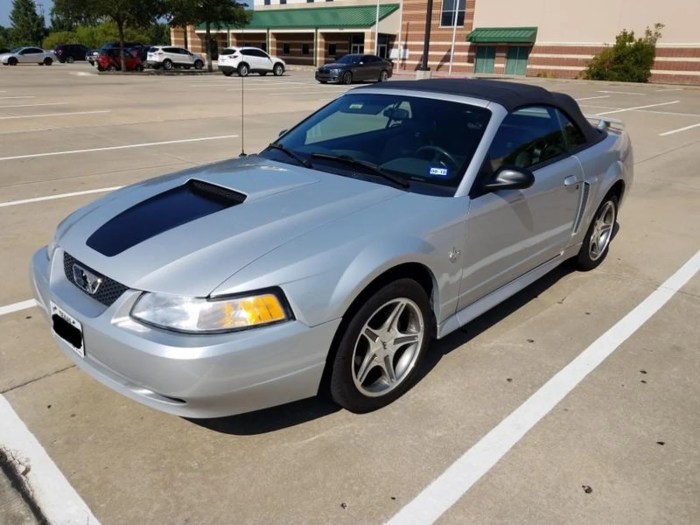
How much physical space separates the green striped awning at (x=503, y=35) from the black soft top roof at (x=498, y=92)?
129 ft

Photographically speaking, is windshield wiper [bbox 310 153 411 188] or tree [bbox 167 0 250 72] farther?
tree [bbox 167 0 250 72]

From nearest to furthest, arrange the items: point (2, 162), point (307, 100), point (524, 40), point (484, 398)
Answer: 1. point (484, 398)
2. point (2, 162)
3. point (307, 100)
4. point (524, 40)

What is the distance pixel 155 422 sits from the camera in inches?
110

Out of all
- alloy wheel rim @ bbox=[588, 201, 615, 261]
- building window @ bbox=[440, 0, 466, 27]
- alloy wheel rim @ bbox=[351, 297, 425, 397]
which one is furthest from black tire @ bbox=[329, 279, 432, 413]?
building window @ bbox=[440, 0, 466, 27]

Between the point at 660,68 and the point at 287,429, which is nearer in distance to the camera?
the point at 287,429

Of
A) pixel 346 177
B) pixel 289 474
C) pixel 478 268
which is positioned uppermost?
pixel 346 177

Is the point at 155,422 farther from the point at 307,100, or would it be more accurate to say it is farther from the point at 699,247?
the point at 307,100

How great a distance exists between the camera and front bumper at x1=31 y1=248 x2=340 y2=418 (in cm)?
221

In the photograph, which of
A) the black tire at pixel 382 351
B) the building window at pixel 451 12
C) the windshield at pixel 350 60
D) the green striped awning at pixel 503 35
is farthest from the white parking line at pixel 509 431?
the building window at pixel 451 12

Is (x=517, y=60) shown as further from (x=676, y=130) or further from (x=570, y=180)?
(x=570, y=180)

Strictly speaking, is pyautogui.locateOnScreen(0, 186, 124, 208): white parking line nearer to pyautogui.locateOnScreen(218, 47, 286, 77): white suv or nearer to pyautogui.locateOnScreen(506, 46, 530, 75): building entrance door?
pyautogui.locateOnScreen(218, 47, 286, 77): white suv

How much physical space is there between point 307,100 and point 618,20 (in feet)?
87.0

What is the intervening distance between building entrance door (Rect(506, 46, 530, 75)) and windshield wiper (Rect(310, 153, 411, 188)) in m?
41.8

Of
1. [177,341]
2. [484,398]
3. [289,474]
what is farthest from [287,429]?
[484,398]
